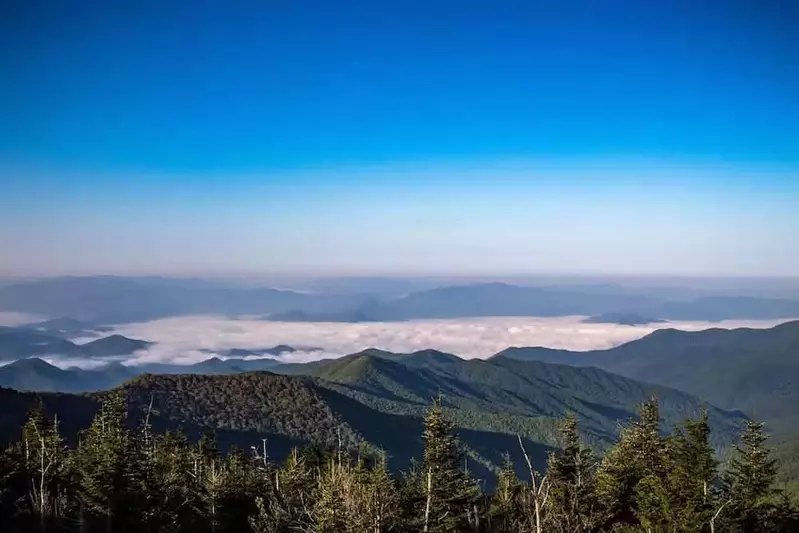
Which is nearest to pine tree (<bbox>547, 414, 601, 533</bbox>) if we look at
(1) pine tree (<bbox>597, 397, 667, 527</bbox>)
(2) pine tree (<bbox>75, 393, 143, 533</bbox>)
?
(1) pine tree (<bbox>597, 397, 667, 527</bbox>)

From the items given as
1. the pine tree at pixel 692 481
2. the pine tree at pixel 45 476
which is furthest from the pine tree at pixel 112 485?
the pine tree at pixel 692 481

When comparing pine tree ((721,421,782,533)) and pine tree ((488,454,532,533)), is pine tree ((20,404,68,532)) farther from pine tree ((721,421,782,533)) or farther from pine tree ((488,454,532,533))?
pine tree ((721,421,782,533))

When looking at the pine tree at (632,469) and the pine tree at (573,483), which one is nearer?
the pine tree at (573,483)

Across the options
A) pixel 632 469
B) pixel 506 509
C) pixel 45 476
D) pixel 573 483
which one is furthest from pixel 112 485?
pixel 632 469

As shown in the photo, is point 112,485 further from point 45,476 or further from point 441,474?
point 441,474

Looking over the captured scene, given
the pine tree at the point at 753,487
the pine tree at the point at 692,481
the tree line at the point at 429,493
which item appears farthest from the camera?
the pine tree at the point at 753,487

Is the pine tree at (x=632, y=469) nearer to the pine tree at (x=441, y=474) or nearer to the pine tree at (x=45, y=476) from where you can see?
the pine tree at (x=441, y=474)

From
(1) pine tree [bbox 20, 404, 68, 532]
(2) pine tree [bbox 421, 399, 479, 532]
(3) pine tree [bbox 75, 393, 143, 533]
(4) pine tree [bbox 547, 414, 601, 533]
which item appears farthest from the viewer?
(4) pine tree [bbox 547, 414, 601, 533]

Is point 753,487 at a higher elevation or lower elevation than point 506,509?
higher
